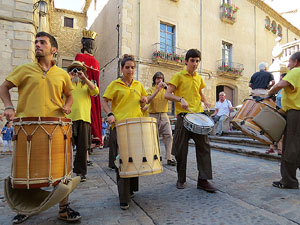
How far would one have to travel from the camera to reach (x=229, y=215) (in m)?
2.28

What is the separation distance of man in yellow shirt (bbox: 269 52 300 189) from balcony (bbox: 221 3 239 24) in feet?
51.3

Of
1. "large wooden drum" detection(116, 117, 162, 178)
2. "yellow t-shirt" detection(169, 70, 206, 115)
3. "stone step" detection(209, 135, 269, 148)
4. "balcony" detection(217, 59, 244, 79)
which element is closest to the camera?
"large wooden drum" detection(116, 117, 162, 178)

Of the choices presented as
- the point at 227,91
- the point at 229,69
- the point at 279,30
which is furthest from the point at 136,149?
the point at 279,30

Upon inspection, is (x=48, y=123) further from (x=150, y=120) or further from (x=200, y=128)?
(x=200, y=128)

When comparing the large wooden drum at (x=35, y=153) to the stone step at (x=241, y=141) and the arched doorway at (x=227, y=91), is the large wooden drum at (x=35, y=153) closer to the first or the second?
the stone step at (x=241, y=141)

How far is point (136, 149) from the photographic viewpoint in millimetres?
2371

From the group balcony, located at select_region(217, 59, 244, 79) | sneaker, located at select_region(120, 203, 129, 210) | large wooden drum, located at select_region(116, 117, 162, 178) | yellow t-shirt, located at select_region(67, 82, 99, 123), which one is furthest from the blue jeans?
balcony, located at select_region(217, 59, 244, 79)

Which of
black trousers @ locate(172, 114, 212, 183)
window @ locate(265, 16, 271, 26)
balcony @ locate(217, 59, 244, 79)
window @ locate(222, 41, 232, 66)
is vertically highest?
window @ locate(265, 16, 271, 26)

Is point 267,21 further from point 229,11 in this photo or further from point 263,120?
point 263,120

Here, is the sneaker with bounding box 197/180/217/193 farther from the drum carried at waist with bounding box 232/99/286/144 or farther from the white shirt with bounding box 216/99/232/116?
the white shirt with bounding box 216/99/232/116

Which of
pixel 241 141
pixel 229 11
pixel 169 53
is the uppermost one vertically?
pixel 229 11

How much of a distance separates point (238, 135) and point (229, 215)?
657cm

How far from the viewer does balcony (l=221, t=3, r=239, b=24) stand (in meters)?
17.0

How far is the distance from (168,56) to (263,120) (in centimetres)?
1163
